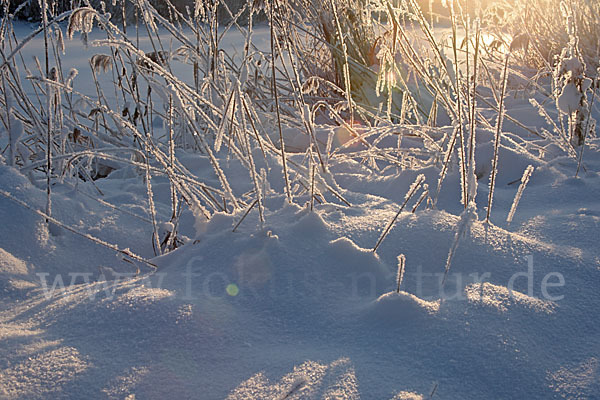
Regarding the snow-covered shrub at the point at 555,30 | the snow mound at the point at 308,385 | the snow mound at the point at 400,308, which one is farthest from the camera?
the snow-covered shrub at the point at 555,30

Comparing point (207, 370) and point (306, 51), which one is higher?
point (306, 51)

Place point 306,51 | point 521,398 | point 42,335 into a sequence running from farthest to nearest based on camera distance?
point 306,51 < point 42,335 < point 521,398

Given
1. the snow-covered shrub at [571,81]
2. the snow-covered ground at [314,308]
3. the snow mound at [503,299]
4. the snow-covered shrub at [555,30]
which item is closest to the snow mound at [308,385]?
the snow-covered ground at [314,308]

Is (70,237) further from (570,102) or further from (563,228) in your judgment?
(570,102)

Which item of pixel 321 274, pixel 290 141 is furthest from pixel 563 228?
pixel 290 141

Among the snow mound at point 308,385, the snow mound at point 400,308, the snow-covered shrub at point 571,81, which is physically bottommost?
the snow mound at point 308,385

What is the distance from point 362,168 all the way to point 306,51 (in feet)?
4.74

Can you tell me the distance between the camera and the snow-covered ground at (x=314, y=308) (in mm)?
673

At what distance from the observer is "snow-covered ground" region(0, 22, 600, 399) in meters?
0.67

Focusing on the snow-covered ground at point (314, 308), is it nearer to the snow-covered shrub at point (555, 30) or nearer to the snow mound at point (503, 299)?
the snow mound at point (503, 299)

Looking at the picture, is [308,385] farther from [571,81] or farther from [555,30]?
[555,30]

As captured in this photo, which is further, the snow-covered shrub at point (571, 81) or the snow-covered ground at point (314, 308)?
the snow-covered shrub at point (571, 81)

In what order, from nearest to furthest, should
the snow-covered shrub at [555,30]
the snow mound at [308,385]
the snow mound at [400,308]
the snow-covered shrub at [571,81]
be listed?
the snow mound at [308,385]
the snow mound at [400,308]
the snow-covered shrub at [571,81]
the snow-covered shrub at [555,30]

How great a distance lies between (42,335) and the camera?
2.56ft
